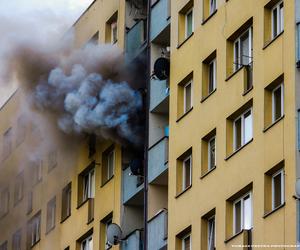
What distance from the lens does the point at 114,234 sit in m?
55.6

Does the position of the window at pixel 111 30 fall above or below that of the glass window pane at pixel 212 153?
above

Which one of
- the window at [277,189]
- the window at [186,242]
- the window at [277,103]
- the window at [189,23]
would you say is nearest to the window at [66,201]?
the window at [189,23]

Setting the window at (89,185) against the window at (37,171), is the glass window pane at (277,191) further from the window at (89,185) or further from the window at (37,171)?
the window at (37,171)

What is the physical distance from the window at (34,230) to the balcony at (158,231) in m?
11.3

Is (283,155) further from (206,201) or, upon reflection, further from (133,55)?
(133,55)

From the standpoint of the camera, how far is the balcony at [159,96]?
178 ft

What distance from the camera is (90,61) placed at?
5959 centimetres

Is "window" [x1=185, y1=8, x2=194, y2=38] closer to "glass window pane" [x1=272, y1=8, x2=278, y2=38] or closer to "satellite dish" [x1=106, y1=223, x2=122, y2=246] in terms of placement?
"glass window pane" [x1=272, y1=8, x2=278, y2=38]

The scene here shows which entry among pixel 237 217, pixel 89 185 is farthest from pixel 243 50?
pixel 89 185

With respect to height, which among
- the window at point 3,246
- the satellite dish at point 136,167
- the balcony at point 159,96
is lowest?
the satellite dish at point 136,167

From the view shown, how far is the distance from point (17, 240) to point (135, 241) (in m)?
13.0

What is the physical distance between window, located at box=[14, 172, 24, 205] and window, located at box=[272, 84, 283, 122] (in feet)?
71.3


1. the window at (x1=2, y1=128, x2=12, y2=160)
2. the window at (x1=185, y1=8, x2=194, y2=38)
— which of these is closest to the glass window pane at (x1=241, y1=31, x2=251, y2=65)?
the window at (x1=185, y1=8, x2=194, y2=38)

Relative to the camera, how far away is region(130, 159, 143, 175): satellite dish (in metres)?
55.3
